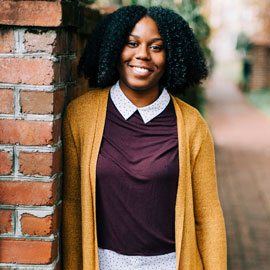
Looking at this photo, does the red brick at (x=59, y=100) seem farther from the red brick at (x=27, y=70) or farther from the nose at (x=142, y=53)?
the nose at (x=142, y=53)

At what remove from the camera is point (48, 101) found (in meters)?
1.63

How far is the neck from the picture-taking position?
6.39 feet

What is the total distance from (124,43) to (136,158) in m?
0.47

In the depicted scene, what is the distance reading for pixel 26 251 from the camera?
1709mm

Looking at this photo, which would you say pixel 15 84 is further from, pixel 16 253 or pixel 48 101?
pixel 16 253

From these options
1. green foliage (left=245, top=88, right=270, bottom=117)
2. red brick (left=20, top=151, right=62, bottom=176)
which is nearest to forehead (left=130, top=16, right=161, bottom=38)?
red brick (left=20, top=151, right=62, bottom=176)

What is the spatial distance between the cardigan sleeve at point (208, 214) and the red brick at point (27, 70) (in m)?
0.73

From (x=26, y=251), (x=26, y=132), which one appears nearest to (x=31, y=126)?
(x=26, y=132)

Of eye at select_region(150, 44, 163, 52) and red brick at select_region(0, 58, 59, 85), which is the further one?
eye at select_region(150, 44, 163, 52)

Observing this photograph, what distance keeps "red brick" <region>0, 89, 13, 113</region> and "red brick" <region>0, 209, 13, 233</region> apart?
374mm

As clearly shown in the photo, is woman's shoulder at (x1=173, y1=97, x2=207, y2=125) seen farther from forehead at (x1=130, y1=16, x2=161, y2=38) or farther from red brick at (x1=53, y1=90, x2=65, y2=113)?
red brick at (x1=53, y1=90, x2=65, y2=113)

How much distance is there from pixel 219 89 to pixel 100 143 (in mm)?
21383

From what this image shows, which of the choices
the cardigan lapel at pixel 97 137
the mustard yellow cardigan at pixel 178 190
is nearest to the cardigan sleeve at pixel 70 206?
the mustard yellow cardigan at pixel 178 190

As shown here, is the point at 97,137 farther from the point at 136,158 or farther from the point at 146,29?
the point at 146,29
